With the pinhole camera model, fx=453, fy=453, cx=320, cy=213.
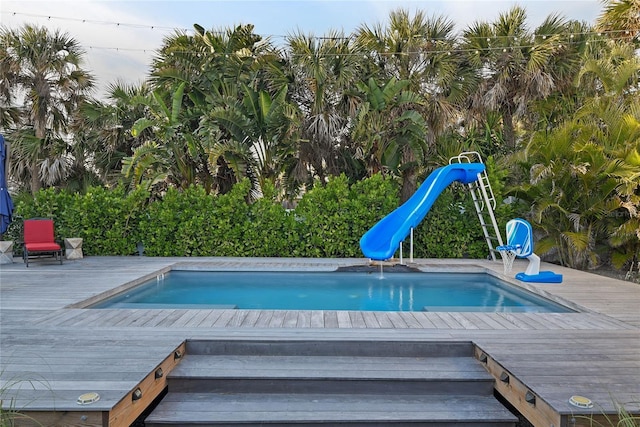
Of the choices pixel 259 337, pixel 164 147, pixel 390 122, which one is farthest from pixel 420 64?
pixel 259 337

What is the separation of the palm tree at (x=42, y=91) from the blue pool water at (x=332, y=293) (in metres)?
6.62

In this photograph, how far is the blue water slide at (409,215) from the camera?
28.0 feet

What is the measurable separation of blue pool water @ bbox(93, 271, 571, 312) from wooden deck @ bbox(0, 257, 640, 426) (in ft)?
1.86

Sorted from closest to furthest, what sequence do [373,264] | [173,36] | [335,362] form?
1. [335,362]
2. [373,264]
3. [173,36]

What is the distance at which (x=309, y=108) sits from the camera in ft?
39.3

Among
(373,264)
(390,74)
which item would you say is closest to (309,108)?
(390,74)

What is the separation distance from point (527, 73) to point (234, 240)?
28.7 feet

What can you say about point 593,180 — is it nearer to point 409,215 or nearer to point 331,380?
point 409,215

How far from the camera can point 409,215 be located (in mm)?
8695

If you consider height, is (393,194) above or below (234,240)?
above

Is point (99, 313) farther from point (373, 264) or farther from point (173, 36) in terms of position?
point (173, 36)

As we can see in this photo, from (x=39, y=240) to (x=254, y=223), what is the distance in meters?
4.17

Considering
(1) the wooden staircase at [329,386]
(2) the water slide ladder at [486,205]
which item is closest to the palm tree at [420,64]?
(2) the water slide ladder at [486,205]

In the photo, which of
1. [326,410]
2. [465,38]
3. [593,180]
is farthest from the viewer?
[465,38]
